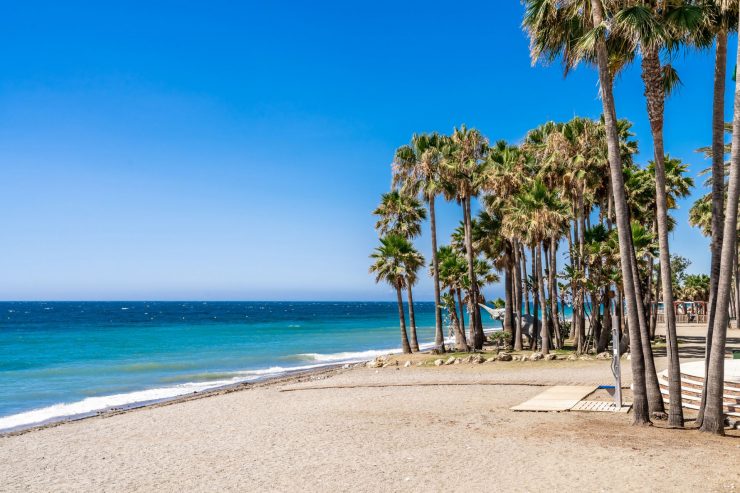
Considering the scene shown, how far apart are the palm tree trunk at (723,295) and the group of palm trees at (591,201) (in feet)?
0.08

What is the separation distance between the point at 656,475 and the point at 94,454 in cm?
1152

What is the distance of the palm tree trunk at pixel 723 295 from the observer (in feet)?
37.3

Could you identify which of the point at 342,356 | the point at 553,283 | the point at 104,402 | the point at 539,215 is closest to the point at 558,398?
the point at 539,215

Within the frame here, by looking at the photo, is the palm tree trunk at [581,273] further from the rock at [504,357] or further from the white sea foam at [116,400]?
the white sea foam at [116,400]

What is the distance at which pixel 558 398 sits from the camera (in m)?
17.6

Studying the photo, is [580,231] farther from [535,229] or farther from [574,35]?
[574,35]

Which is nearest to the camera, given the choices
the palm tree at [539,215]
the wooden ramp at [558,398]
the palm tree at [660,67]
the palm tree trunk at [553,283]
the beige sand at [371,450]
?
the beige sand at [371,450]

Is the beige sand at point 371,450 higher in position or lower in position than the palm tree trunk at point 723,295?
lower

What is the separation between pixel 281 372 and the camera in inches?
1410

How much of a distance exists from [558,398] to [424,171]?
19236 mm

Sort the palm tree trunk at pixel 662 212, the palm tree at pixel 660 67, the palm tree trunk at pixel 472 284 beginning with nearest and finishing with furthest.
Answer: the palm tree at pixel 660 67 → the palm tree trunk at pixel 662 212 → the palm tree trunk at pixel 472 284

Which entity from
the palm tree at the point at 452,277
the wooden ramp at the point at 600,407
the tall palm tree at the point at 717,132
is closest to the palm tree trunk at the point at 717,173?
the tall palm tree at the point at 717,132

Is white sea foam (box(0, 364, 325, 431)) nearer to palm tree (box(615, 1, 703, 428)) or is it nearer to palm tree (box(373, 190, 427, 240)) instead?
palm tree (box(373, 190, 427, 240))

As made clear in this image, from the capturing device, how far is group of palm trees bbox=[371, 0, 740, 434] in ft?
40.7
